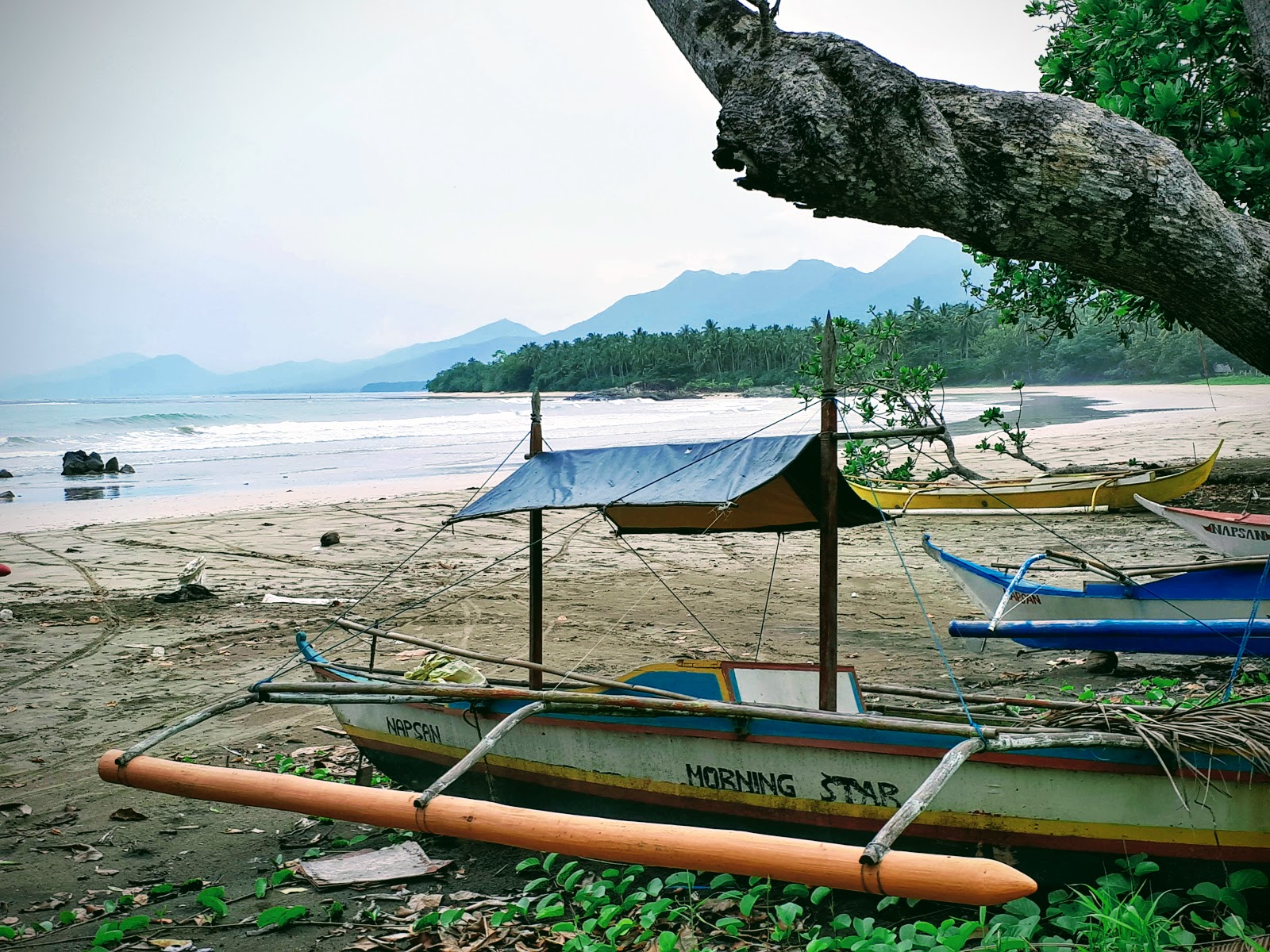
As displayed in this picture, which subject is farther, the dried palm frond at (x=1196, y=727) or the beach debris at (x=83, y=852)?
the beach debris at (x=83, y=852)

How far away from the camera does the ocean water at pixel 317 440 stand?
24.8 metres

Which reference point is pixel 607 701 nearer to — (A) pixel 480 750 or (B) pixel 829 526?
(A) pixel 480 750

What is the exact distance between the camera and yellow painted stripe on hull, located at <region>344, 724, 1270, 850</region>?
402 cm

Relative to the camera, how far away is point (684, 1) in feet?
15.1

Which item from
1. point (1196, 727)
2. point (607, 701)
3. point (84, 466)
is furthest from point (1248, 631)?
point (84, 466)

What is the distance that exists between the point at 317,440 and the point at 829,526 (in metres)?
39.2

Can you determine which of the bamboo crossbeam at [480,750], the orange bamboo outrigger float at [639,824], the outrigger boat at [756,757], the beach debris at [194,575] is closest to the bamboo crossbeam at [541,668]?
the outrigger boat at [756,757]

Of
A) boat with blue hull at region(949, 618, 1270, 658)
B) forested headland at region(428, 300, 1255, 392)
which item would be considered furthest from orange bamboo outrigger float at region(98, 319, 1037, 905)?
forested headland at region(428, 300, 1255, 392)

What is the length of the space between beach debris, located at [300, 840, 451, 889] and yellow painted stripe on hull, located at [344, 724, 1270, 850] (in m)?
0.66

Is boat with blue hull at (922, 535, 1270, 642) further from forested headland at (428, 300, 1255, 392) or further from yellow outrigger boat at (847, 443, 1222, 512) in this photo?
forested headland at (428, 300, 1255, 392)

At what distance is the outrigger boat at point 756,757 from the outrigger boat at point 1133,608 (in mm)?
1590

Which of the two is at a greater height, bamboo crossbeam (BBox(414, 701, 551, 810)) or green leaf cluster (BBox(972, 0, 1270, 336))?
green leaf cluster (BBox(972, 0, 1270, 336))

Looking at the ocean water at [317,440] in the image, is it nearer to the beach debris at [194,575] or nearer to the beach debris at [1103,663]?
the beach debris at [194,575]

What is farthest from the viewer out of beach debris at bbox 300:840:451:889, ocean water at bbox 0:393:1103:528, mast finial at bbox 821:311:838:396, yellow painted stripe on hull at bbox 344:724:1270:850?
ocean water at bbox 0:393:1103:528
